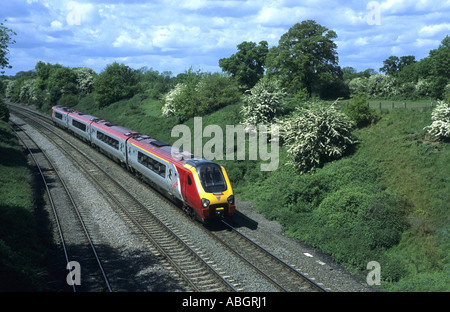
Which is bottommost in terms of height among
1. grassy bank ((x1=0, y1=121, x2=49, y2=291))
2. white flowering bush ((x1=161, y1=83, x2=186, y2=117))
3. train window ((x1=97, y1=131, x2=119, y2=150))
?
grassy bank ((x1=0, y1=121, x2=49, y2=291))

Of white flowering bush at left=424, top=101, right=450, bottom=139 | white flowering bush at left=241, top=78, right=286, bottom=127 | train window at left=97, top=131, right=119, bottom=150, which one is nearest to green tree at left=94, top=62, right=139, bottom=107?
train window at left=97, top=131, right=119, bottom=150

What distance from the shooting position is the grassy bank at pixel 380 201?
13.6 meters

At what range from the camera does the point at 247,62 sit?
65000mm

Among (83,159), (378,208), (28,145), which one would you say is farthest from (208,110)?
(378,208)

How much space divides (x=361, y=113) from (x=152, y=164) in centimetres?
A: 1456

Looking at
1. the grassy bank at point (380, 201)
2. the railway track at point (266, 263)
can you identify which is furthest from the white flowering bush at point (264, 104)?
the railway track at point (266, 263)

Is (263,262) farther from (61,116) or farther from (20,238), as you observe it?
(61,116)

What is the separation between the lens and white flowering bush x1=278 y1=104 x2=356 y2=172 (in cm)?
2162

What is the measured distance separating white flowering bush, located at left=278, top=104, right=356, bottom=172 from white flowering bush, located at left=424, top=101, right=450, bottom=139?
447 centimetres

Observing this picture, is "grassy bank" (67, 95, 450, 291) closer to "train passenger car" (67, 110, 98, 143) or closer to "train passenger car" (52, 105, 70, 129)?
"train passenger car" (67, 110, 98, 143)

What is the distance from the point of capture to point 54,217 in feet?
61.0

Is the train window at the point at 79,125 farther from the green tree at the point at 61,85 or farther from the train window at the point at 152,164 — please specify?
the green tree at the point at 61,85

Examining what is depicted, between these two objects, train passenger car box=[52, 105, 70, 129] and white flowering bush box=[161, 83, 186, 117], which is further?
white flowering bush box=[161, 83, 186, 117]
